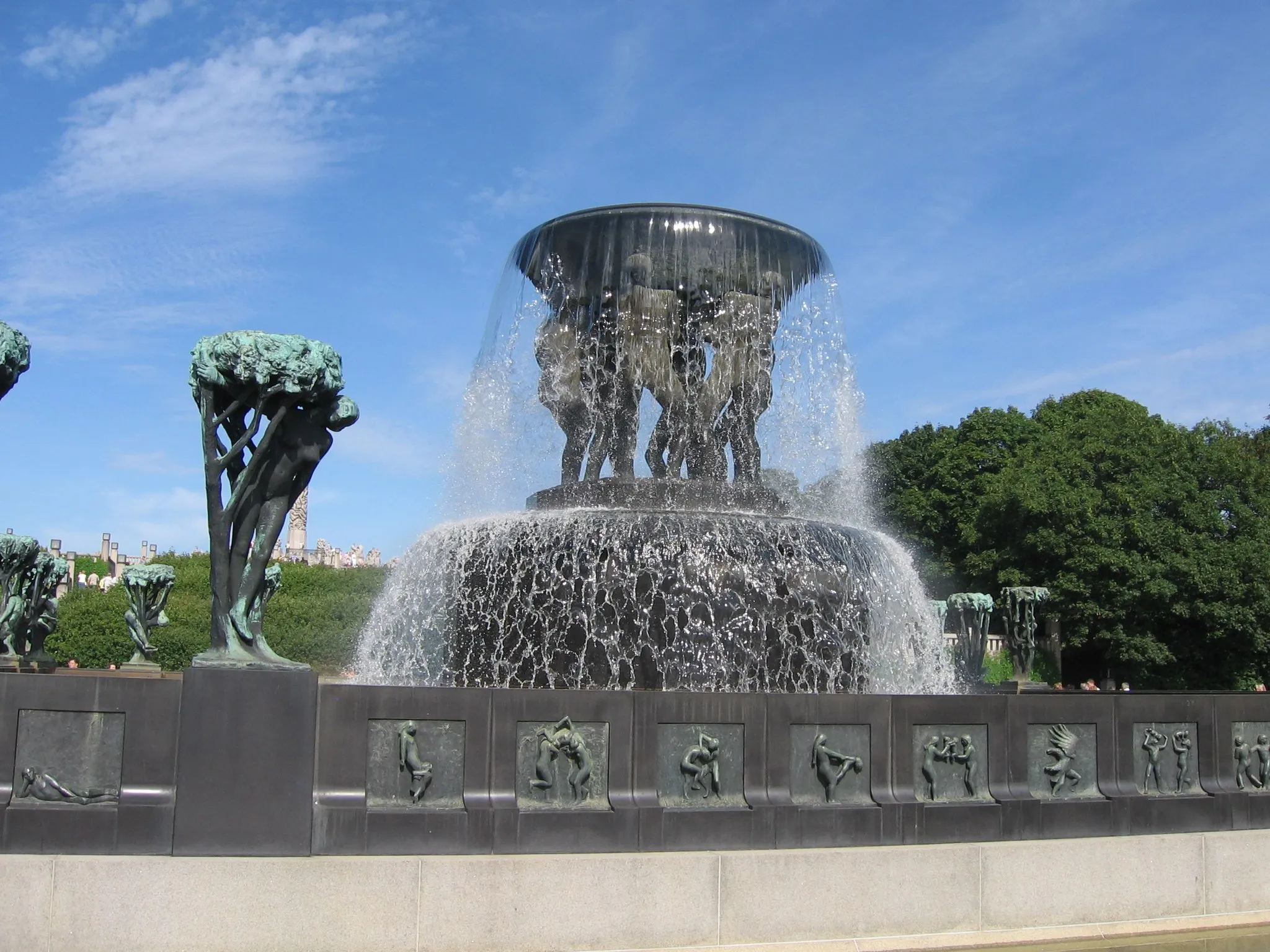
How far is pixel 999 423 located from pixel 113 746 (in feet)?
159

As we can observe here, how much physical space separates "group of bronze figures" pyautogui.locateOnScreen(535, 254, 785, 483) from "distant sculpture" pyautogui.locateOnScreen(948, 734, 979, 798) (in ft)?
17.6

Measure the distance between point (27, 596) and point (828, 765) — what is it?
44.3 feet

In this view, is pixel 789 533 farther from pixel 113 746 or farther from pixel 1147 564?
pixel 1147 564

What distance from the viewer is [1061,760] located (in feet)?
27.4

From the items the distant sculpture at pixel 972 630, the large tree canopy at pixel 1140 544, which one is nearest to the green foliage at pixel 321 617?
the large tree canopy at pixel 1140 544

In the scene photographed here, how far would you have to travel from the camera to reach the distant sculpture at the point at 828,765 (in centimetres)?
765

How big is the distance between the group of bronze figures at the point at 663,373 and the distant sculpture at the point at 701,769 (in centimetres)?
558

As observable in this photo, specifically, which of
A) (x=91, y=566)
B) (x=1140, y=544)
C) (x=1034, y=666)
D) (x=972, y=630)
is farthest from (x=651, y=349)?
(x=91, y=566)

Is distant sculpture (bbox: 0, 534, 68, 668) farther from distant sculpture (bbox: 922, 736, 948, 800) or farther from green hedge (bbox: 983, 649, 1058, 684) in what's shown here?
green hedge (bbox: 983, 649, 1058, 684)

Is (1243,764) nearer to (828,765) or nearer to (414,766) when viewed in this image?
(828,765)

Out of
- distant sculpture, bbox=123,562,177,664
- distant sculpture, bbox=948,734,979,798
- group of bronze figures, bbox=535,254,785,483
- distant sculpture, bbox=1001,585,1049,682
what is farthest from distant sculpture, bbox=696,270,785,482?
distant sculpture, bbox=123,562,177,664

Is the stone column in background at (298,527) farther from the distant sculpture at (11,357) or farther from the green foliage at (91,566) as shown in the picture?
the distant sculpture at (11,357)

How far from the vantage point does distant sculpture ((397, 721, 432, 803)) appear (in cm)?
702

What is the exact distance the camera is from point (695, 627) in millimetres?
10484
